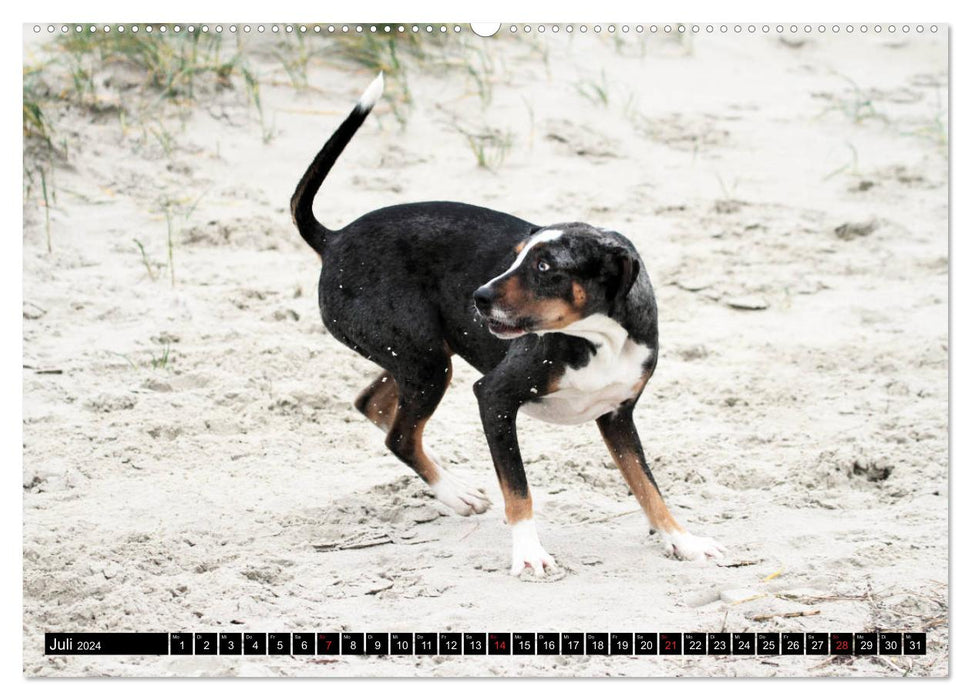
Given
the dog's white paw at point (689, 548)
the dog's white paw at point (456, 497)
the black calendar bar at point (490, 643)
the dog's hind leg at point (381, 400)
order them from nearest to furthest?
the black calendar bar at point (490, 643), the dog's white paw at point (689, 548), the dog's white paw at point (456, 497), the dog's hind leg at point (381, 400)

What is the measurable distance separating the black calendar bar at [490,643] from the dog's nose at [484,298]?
847mm

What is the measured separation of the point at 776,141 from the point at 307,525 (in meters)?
3.59

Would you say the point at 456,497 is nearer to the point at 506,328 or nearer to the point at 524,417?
the point at 524,417

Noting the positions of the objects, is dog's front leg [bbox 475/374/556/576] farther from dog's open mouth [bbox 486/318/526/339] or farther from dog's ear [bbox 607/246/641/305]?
dog's ear [bbox 607/246/641/305]

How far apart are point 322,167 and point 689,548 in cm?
157

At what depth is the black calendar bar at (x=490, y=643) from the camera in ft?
12.0

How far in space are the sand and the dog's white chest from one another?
478 millimetres

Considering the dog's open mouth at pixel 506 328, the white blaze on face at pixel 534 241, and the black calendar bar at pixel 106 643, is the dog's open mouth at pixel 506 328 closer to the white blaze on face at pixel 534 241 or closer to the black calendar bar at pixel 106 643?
the white blaze on face at pixel 534 241

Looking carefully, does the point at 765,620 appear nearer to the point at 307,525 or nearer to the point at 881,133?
the point at 307,525

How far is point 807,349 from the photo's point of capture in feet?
19.2

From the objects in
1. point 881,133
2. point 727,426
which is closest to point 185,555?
point 727,426

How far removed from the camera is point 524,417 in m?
5.33

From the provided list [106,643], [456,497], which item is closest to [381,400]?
[456,497]

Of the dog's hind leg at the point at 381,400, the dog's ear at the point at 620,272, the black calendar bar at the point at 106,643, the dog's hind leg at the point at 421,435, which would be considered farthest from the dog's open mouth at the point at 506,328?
the black calendar bar at the point at 106,643
